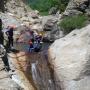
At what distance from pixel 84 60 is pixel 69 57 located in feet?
4.57

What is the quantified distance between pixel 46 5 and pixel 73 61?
94.1m

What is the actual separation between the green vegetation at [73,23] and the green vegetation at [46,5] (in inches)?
607

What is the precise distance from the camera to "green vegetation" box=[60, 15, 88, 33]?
1491 inches

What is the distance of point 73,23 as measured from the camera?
126 ft

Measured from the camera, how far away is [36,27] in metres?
56.4

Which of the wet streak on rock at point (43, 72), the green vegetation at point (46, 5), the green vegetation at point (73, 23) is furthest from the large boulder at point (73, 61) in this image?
the green vegetation at point (46, 5)

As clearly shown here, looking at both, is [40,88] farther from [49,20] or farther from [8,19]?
[8,19]

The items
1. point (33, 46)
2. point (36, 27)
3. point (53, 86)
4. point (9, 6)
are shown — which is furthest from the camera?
point (9, 6)

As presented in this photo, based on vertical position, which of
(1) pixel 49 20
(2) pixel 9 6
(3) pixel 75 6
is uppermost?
(3) pixel 75 6

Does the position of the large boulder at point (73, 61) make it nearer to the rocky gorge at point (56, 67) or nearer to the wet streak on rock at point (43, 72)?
the rocky gorge at point (56, 67)

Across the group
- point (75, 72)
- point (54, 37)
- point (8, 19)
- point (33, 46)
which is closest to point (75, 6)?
point (54, 37)

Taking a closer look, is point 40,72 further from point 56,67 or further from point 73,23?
point 73,23

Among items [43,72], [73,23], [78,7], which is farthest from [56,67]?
[78,7]

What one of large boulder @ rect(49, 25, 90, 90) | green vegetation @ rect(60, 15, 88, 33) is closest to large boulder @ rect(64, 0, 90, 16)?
green vegetation @ rect(60, 15, 88, 33)
